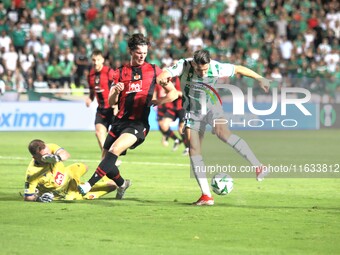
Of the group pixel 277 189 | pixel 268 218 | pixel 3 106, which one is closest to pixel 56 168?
pixel 268 218

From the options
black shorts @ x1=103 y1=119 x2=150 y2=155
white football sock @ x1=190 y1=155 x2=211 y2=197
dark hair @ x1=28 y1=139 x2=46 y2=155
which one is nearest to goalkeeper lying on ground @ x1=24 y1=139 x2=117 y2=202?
dark hair @ x1=28 y1=139 x2=46 y2=155

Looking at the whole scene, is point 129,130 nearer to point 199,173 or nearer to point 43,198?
point 199,173

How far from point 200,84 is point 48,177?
2401 millimetres

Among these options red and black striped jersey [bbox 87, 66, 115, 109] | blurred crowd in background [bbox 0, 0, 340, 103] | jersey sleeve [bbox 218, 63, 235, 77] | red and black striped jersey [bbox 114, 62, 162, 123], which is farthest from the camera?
blurred crowd in background [bbox 0, 0, 340, 103]

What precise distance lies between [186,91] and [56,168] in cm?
205

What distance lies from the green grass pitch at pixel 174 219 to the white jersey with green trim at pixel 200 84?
1.37m

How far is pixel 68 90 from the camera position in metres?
28.1

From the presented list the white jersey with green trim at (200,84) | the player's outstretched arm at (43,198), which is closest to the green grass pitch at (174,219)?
the player's outstretched arm at (43,198)

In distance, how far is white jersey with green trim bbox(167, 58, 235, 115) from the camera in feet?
41.0

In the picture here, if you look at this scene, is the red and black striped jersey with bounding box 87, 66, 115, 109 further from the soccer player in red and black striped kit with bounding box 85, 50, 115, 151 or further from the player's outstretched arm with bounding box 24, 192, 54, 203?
the player's outstretched arm with bounding box 24, 192, 54, 203

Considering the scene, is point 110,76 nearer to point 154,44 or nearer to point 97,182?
point 97,182

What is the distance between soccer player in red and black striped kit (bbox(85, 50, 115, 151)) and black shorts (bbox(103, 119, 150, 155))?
170 inches

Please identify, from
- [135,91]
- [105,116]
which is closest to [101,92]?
[105,116]

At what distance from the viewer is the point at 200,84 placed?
497 inches
